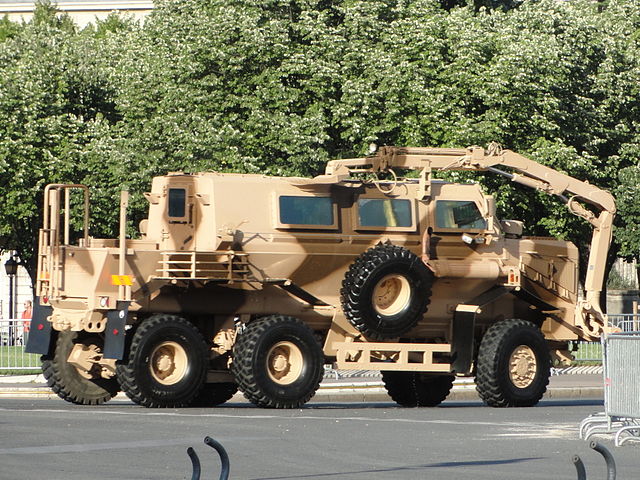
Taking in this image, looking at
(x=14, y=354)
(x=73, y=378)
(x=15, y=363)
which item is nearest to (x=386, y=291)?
(x=73, y=378)

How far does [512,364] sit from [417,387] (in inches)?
80.4

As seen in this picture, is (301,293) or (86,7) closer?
(301,293)

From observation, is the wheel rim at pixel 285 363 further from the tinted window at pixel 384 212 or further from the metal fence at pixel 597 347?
the metal fence at pixel 597 347

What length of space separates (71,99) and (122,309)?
1253 inches

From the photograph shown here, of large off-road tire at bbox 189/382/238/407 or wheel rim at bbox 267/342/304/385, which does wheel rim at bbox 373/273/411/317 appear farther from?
large off-road tire at bbox 189/382/238/407

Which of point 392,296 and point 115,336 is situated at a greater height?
point 392,296

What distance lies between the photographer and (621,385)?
16.6m

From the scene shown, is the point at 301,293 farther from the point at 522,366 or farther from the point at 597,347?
the point at 597,347

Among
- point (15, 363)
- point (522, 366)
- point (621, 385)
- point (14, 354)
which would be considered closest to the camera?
point (621, 385)

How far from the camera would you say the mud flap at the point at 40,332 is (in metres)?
22.6

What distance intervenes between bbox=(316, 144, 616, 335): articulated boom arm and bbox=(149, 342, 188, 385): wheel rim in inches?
158

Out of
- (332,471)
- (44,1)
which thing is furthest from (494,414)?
(44,1)

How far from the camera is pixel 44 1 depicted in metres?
92.7

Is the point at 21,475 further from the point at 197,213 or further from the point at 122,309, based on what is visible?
the point at 197,213
